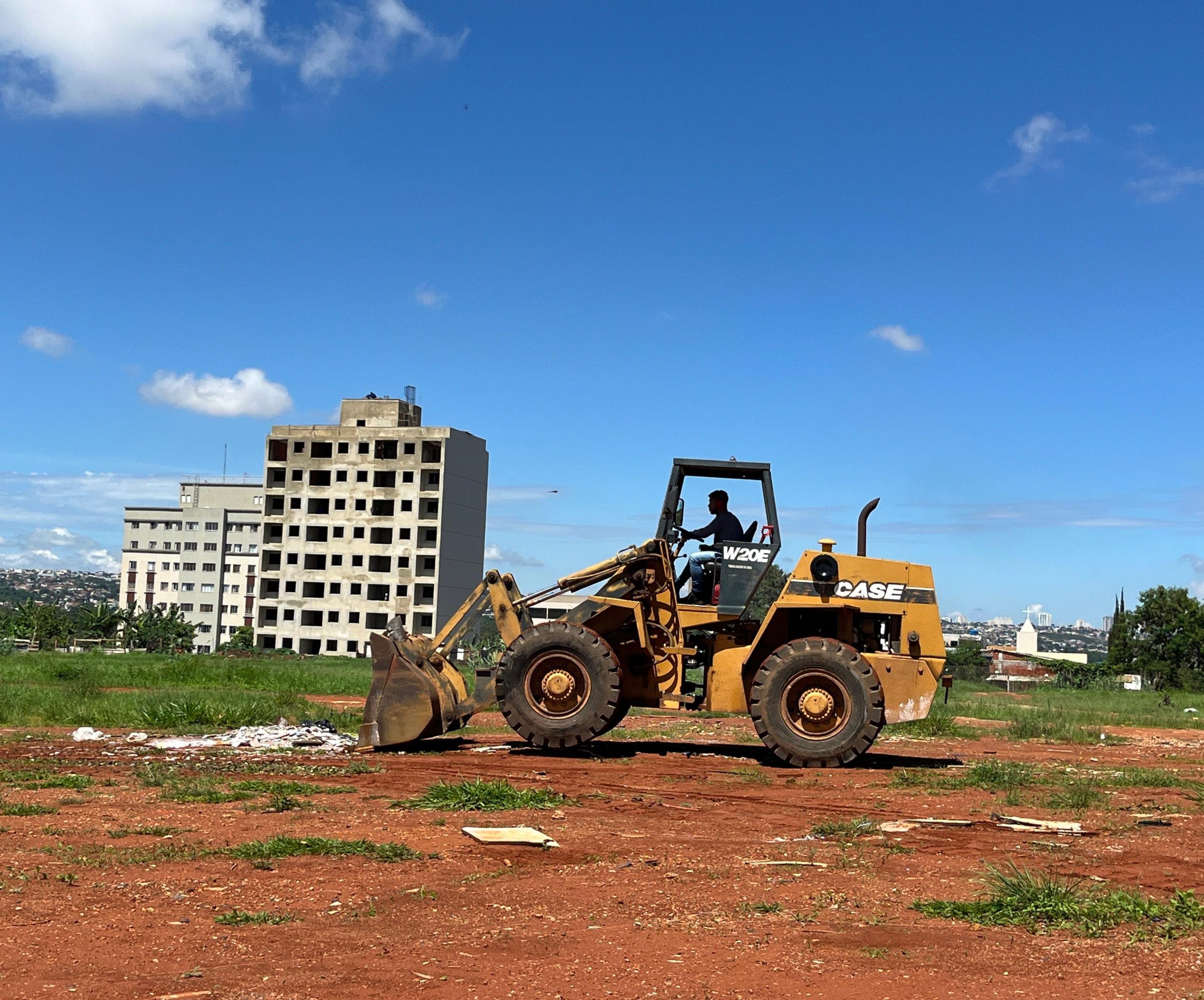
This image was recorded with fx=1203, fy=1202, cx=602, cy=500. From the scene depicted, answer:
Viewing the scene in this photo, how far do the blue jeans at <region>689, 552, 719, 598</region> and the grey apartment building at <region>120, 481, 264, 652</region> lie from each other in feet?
402

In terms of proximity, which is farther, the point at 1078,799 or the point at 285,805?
the point at 1078,799

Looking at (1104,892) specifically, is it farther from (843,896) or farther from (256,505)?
(256,505)

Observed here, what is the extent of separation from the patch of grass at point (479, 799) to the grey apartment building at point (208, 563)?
125m

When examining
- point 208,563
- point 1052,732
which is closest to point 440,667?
point 1052,732

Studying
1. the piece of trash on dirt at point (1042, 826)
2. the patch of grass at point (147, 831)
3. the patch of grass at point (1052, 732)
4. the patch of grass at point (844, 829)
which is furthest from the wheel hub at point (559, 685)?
the patch of grass at point (1052, 732)

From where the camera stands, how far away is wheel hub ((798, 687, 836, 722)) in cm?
1347

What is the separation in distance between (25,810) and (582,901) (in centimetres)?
524

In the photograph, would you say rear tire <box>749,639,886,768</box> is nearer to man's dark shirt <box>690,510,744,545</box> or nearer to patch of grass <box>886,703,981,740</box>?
man's dark shirt <box>690,510,744,545</box>

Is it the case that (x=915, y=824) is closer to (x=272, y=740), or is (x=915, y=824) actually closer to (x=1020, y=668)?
(x=272, y=740)

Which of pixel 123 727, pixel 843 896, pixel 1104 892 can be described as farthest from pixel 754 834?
pixel 123 727

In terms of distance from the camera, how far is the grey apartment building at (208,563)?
5212 inches

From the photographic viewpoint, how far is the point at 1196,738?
72.6ft

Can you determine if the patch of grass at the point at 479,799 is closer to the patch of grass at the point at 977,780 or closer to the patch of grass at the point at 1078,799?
the patch of grass at the point at 977,780

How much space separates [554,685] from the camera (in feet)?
45.8
